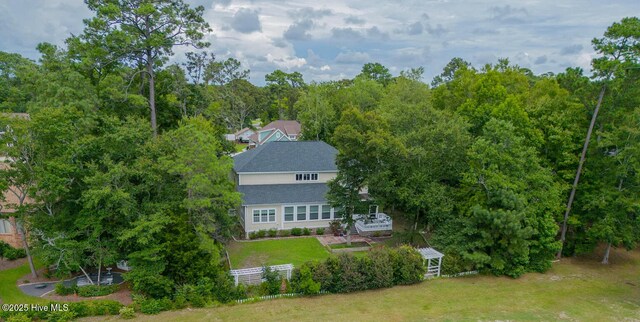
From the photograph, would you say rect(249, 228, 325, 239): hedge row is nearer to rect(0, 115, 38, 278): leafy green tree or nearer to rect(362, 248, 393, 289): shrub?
rect(362, 248, 393, 289): shrub

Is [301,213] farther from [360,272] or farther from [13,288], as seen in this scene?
[13,288]

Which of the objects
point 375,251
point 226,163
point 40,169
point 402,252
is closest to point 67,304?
point 40,169

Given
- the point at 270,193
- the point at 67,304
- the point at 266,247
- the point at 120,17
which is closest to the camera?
the point at 67,304

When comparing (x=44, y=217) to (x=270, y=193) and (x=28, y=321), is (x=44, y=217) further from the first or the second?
(x=270, y=193)

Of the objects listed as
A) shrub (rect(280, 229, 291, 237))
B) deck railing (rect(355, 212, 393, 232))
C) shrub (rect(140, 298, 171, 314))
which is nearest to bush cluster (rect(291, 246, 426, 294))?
shrub (rect(140, 298, 171, 314))

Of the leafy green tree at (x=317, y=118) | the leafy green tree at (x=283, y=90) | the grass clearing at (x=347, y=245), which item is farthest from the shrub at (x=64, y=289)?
the leafy green tree at (x=283, y=90)

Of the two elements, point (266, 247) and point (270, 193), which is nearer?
point (266, 247)

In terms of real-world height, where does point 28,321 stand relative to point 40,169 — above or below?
below
